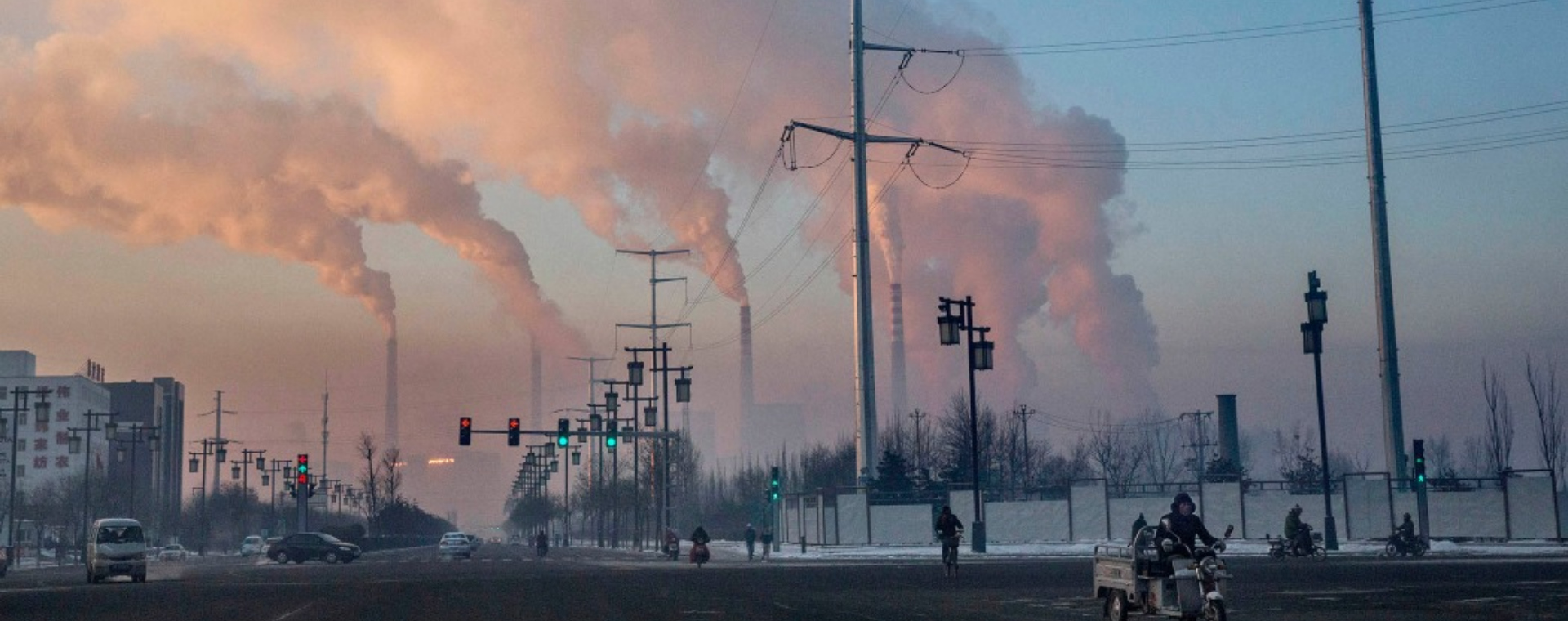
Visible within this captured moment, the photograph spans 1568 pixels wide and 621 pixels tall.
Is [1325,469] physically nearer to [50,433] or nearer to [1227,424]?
[1227,424]

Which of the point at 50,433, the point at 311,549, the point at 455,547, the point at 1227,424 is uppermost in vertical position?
the point at 50,433

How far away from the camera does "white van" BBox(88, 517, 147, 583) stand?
4672cm

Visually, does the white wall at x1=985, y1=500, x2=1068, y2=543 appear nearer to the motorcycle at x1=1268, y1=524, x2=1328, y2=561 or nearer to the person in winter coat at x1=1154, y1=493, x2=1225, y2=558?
the motorcycle at x1=1268, y1=524, x2=1328, y2=561

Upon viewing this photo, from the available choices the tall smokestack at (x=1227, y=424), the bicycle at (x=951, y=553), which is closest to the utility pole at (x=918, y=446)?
the tall smokestack at (x=1227, y=424)

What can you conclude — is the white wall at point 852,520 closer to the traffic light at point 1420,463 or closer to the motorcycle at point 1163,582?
the traffic light at point 1420,463

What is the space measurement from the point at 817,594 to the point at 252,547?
9084cm

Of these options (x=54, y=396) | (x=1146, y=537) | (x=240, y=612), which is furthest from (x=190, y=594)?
(x=54, y=396)

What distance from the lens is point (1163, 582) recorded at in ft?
55.3

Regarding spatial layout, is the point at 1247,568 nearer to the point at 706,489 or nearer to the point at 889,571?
the point at 889,571

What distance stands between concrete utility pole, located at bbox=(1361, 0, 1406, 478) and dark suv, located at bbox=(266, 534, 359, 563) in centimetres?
4825

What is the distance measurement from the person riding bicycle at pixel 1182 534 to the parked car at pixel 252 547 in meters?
98.4

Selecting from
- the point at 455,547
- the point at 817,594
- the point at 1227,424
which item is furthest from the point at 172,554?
the point at 817,594

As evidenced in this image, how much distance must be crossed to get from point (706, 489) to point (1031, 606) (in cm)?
17647

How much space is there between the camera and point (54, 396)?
168 m
